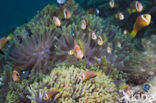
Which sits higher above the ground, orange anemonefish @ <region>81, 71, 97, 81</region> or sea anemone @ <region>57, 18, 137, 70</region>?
sea anemone @ <region>57, 18, 137, 70</region>

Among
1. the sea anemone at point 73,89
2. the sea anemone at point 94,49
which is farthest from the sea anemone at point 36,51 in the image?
the sea anemone at point 73,89

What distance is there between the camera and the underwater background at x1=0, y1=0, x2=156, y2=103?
2.27m

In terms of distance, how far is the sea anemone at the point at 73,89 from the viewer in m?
2.09

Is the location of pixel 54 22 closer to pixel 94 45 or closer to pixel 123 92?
pixel 94 45

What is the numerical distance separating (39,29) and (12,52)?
37.7 inches

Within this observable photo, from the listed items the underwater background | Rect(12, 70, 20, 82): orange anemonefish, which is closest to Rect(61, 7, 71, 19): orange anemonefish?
the underwater background

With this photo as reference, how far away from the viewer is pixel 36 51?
341 cm

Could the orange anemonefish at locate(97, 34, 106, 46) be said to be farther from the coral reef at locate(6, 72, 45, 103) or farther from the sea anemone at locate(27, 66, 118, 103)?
the coral reef at locate(6, 72, 45, 103)

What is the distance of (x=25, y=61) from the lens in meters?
3.42

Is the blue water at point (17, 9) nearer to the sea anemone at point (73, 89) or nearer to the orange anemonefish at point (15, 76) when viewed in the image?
the orange anemonefish at point (15, 76)

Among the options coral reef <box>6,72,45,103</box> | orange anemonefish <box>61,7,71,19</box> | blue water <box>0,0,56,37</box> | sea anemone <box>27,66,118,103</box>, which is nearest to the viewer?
sea anemone <box>27,66,118,103</box>

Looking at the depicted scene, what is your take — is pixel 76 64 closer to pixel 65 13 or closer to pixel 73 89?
pixel 73 89

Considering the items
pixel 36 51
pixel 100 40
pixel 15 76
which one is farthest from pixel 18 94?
pixel 100 40

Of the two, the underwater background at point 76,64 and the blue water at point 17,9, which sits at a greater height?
the blue water at point 17,9
